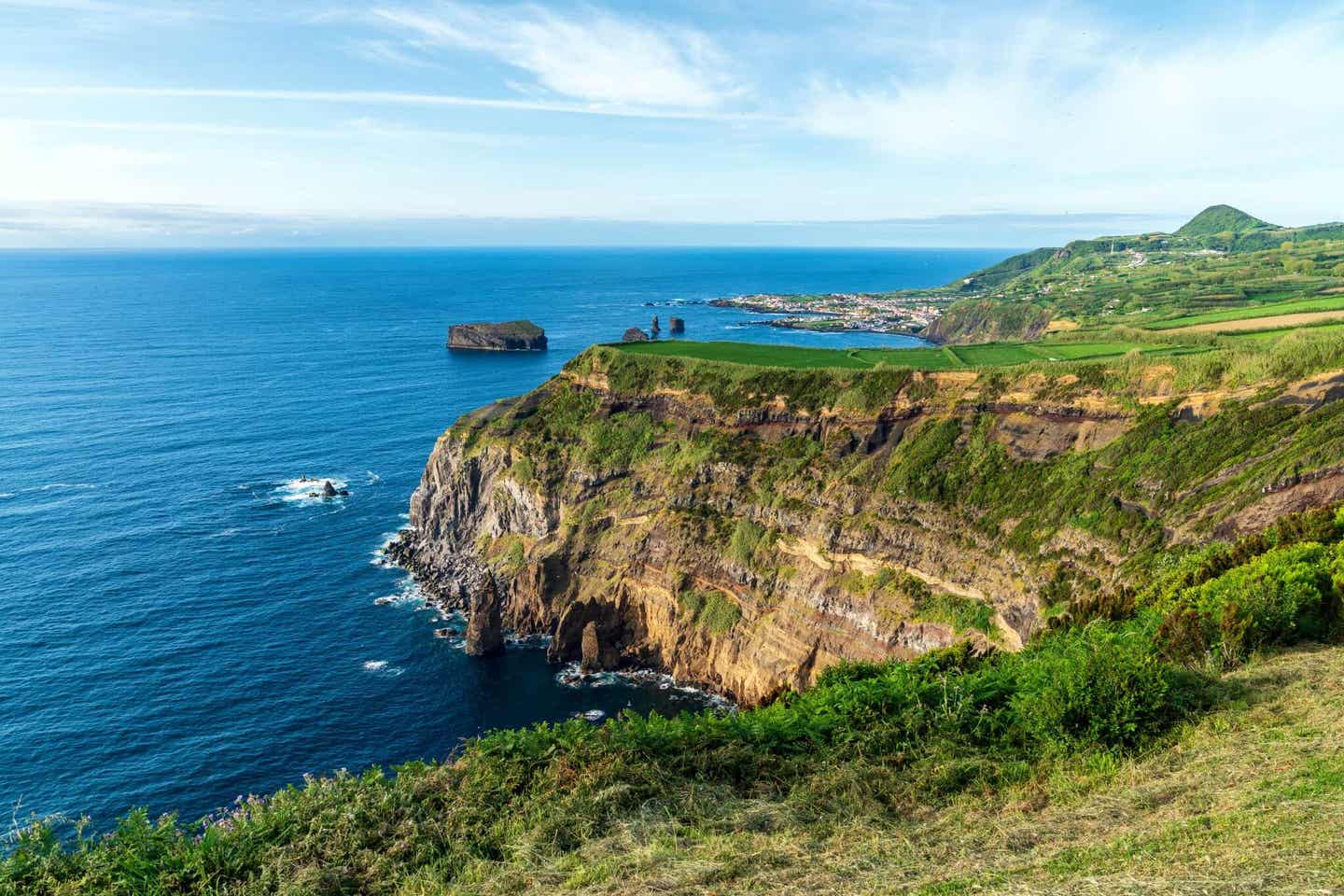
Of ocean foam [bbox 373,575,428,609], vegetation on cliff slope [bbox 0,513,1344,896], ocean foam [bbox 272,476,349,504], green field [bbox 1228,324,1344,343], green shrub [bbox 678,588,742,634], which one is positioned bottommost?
ocean foam [bbox 373,575,428,609]

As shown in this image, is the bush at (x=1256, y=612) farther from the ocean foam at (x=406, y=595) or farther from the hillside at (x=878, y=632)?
the ocean foam at (x=406, y=595)

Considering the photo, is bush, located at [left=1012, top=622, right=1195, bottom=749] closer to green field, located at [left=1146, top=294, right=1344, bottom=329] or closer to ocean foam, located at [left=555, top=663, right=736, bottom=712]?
ocean foam, located at [left=555, top=663, right=736, bottom=712]

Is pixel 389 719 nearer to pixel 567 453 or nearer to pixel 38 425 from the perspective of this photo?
pixel 567 453

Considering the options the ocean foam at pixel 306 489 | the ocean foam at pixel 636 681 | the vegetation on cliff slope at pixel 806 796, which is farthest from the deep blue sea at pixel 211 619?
the vegetation on cliff slope at pixel 806 796

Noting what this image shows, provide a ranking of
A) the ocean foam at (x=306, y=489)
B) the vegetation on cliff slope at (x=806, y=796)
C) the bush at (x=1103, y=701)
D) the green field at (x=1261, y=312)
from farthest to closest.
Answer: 1. the ocean foam at (x=306, y=489)
2. the green field at (x=1261, y=312)
3. the bush at (x=1103, y=701)
4. the vegetation on cliff slope at (x=806, y=796)

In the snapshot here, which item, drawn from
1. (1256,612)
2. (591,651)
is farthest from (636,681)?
(1256,612)

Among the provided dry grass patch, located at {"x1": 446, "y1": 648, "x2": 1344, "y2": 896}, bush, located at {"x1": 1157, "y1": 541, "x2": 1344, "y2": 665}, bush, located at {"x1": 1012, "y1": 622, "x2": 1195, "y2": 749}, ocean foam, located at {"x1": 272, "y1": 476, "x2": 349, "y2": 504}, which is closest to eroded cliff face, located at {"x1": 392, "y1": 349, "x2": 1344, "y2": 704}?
ocean foam, located at {"x1": 272, "y1": 476, "x2": 349, "y2": 504}
